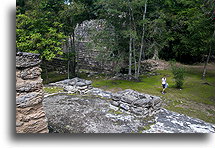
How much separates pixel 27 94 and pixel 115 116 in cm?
254

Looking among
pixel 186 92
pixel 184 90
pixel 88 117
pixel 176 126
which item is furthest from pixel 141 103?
pixel 184 90

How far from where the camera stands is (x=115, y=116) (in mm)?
4969

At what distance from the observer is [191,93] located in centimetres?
884

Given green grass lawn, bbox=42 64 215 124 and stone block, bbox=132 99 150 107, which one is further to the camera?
green grass lawn, bbox=42 64 215 124

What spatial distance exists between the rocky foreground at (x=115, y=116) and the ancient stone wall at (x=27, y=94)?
2.60ft

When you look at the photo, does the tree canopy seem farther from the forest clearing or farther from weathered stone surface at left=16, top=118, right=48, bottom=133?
weathered stone surface at left=16, top=118, right=48, bottom=133

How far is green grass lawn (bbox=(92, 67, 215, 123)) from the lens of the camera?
6.69 meters

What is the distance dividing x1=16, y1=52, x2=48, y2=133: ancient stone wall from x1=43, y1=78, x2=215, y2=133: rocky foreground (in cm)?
79

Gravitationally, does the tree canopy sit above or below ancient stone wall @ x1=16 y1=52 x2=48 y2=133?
above

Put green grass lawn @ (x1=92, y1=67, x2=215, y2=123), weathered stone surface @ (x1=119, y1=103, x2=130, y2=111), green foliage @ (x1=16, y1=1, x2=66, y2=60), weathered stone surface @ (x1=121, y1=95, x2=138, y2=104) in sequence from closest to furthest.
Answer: weathered stone surface @ (x1=119, y1=103, x2=130, y2=111) → weathered stone surface @ (x1=121, y1=95, x2=138, y2=104) → green grass lawn @ (x1=92, y1=67, x2=215, y2=123) → green foliage @ (x1=16, y1=1, x2=66, y2=60)

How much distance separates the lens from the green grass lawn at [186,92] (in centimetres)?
669

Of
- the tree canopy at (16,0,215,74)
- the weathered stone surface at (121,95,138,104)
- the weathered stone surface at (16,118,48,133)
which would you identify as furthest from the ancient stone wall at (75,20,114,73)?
the weathered stone surface at (16,118,48,133)

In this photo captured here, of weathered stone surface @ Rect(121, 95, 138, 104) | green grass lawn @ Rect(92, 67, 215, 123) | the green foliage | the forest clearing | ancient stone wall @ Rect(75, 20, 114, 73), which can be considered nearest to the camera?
the forest clearing

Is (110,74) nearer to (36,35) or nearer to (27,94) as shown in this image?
(36,35)
